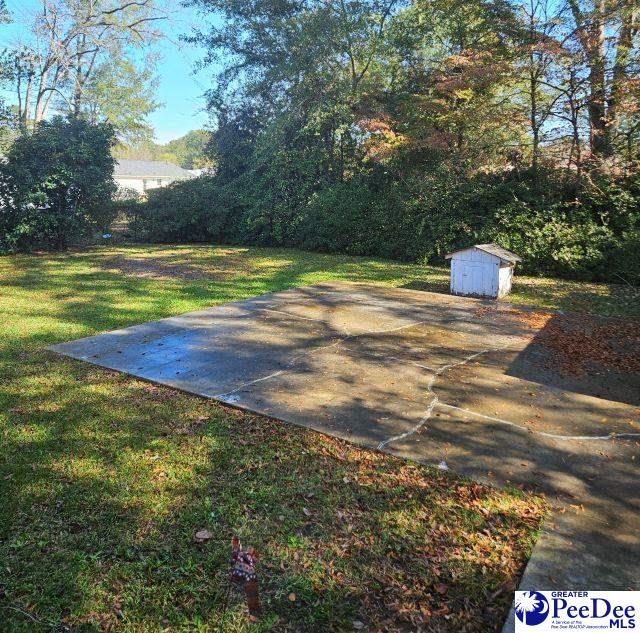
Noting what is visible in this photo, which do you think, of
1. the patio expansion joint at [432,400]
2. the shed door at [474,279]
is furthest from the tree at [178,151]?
the patio expansion joint at [432,400]

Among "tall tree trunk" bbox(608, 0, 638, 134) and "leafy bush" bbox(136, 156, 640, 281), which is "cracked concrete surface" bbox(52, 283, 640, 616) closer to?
"leafy bush" bbox(136, 156, 640, 281)

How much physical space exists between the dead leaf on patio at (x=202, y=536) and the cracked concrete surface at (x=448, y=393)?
44.4 inches

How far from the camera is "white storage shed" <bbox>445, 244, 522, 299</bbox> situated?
7.23m

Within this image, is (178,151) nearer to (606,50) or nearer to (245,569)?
(606,50)

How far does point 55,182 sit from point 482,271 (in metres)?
10.3

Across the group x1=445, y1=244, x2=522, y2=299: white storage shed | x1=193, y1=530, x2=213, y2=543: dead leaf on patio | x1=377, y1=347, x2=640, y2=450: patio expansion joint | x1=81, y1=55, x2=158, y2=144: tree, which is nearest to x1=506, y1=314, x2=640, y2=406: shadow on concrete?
x1=377, y1=347, x2=640, y2=450: patio expansion joint

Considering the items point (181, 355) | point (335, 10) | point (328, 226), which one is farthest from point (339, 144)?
point (181, 355)

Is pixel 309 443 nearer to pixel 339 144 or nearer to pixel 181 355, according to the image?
pixel 181 355

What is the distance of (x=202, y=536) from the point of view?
2.20 meters

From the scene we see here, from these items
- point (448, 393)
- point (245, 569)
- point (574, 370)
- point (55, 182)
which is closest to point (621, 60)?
point (574, 370)

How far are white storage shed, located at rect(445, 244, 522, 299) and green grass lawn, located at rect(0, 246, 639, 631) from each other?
510 centimetres

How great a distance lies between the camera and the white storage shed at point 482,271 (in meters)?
7.23

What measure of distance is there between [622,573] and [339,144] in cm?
1334

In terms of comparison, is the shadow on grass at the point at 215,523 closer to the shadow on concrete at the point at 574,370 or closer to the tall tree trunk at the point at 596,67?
the shadow on concrete at the point at 574,370
